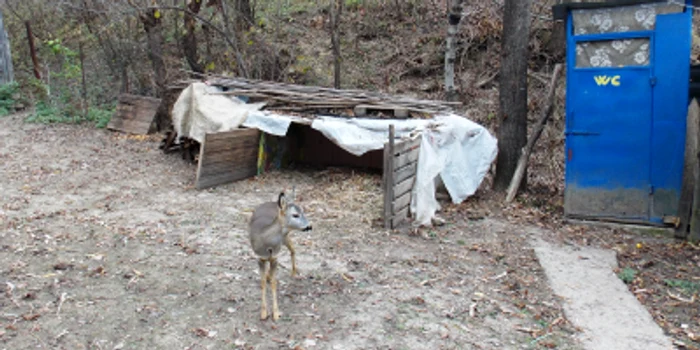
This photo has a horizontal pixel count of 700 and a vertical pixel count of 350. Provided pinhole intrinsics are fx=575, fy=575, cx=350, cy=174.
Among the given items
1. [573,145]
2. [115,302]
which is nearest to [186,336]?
[115,302]

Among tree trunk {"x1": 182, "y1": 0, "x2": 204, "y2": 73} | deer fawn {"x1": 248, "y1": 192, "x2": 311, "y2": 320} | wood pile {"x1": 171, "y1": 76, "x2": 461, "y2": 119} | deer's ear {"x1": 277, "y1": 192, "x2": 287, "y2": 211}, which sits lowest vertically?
deer fawn {"x1": 248, "y1": 192, "x2": 311, "y2": 320}

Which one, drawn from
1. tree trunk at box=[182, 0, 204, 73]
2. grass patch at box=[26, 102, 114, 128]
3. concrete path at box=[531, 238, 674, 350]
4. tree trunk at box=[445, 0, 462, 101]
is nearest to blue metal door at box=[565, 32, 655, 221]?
concrete path at box=[531, 238, 674, 350]

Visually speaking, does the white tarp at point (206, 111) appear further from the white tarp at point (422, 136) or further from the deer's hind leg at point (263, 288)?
the deer's hind leg at point (263, 288)

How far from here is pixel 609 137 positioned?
25.6ft

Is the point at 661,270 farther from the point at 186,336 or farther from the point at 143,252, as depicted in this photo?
the point at 143,252

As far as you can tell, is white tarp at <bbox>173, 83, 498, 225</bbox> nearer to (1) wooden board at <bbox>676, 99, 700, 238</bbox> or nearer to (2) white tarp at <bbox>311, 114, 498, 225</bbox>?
(2) white tarp at <bbox>311, 114, 498, 225</bbox>

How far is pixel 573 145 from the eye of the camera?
803cm

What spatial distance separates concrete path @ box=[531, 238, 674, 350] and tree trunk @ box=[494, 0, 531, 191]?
2.17 metres

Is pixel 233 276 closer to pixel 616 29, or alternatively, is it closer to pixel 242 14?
pixel 616 29

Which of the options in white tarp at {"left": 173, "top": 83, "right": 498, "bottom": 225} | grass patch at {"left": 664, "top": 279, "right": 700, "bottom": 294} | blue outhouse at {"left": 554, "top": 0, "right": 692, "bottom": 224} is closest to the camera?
grass patch at {"left": 664, "top": 279, "right": 700, "bottom": 294}

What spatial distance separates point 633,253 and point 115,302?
19.4ft

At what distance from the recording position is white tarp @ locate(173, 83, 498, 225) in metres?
8.00

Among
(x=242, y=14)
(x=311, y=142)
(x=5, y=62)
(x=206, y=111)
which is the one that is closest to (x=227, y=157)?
(x=206, y=111)

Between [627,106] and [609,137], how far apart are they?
464 millimetres
